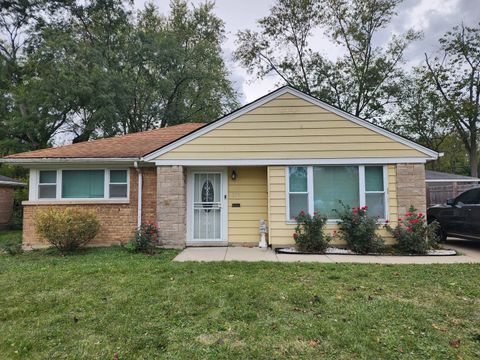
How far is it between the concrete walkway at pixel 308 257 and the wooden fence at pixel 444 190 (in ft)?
26.3

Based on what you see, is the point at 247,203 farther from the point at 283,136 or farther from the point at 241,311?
the point at 241,311

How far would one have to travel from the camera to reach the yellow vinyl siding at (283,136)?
7738mm

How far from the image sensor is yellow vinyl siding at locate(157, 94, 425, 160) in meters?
7.74

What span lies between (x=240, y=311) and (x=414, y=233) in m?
5.66

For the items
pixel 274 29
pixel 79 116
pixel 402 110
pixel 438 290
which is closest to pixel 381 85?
pixel 402 110

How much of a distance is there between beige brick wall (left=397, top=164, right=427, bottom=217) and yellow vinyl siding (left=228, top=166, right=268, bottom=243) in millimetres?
3779

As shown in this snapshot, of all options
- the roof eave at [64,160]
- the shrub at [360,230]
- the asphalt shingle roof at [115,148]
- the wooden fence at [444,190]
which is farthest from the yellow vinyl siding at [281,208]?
the wooden fence at [444,190]

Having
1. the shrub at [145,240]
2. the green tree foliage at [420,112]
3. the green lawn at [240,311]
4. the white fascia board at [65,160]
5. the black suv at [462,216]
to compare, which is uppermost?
the green tree foliage at [420,112]

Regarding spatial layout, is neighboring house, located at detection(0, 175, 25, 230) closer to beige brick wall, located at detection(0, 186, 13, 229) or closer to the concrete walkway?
beige brick wall, located at detection(0, 186, 13, 229)

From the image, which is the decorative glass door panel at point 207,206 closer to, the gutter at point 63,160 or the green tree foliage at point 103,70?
the gutter at point 63,160

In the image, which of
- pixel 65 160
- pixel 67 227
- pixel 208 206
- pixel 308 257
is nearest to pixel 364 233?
pixel 308 257

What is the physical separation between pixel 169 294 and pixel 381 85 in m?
22.6

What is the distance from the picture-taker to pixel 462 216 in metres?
7.58

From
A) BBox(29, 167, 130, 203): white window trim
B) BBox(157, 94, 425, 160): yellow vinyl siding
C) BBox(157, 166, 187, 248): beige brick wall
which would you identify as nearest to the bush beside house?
BBox(157, 94, 425, 160): yellow vinyl siding
